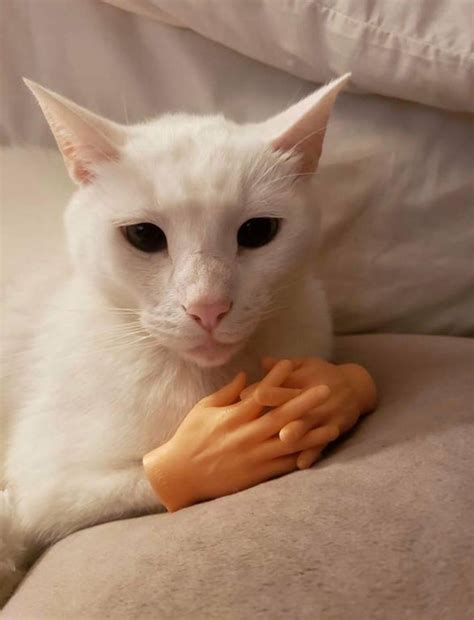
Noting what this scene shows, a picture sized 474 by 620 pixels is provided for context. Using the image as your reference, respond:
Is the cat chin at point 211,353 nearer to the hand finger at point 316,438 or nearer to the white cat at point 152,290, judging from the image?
the white cat at point 152,290

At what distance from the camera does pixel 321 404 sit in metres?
0.79

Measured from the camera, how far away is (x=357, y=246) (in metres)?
1.24

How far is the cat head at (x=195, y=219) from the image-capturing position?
771 millimetres

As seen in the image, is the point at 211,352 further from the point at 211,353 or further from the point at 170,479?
the point at 170,479

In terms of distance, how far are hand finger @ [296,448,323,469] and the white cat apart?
14 centimetres

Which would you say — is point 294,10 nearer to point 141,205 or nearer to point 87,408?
point 141,205

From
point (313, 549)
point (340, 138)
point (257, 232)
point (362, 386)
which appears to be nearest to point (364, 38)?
point (340, 138)

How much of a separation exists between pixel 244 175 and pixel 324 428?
0.99 ft

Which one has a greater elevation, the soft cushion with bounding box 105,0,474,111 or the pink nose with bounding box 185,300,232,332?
the soft cushion with bounding box 105,0,474,111

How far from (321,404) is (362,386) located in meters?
0.12

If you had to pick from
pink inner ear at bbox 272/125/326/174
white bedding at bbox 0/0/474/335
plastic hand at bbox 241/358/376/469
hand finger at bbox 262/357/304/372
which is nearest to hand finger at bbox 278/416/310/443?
plastic hand at bbox 241/358/376/469

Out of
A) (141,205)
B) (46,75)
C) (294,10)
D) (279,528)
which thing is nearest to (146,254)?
(141,205)

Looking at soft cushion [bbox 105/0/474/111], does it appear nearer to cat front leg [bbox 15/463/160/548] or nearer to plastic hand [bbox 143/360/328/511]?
plastic hand [bbox 143/360/328/511]

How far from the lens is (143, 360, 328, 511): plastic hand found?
0.75 meters
